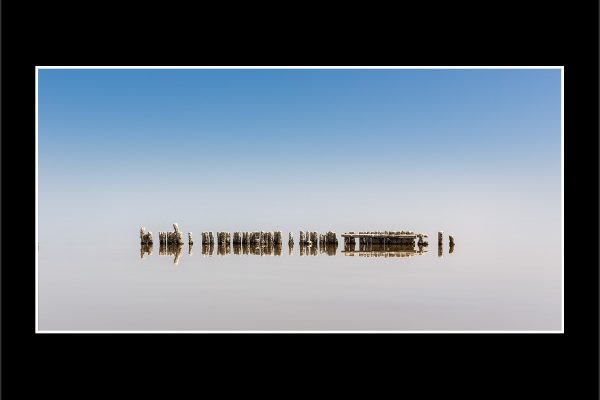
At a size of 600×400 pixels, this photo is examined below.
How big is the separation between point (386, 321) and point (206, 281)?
16.0ft

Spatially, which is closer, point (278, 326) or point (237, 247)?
point (278, 326)

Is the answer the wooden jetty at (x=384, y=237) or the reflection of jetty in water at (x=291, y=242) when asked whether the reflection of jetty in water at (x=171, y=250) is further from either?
the wooden jetty at (x=384, y=237)

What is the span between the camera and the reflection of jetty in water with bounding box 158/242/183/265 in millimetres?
21878

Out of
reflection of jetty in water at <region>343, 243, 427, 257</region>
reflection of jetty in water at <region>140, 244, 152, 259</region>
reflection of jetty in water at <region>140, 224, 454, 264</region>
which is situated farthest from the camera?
reflection of jetty in water at <region>140, 224, 454, 264</region>

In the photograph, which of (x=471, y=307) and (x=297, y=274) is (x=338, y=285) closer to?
(x=297, y=274)

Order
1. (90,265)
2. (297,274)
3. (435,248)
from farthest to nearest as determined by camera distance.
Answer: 1. (435,248)
2. (90,265)
3. (297,274)

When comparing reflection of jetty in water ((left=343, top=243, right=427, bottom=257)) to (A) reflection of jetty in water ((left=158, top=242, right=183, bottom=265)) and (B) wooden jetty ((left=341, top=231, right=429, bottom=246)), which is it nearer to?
(B) wooden jetty ((left=341, top=231, right=429, bottom=246))

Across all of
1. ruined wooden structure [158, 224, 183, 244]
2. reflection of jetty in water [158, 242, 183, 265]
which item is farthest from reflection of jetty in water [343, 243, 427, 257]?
ruined wooden structure [158, 224, 183, 244]

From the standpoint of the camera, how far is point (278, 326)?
1096cm

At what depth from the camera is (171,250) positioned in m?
23.7

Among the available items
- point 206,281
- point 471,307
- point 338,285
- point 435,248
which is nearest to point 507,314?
point 471,307

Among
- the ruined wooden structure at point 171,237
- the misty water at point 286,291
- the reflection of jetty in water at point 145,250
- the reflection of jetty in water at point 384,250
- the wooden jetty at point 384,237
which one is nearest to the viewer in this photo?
the misty water at point 286,291

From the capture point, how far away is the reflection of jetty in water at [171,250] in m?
21.9

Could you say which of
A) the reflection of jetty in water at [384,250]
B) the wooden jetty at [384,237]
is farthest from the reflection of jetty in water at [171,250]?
the wooden jetty at [384,237]
